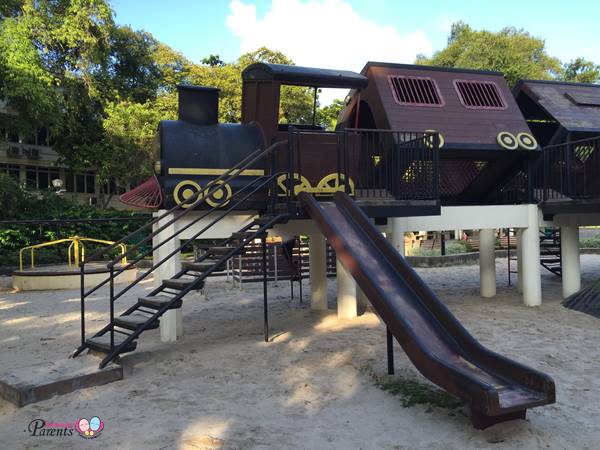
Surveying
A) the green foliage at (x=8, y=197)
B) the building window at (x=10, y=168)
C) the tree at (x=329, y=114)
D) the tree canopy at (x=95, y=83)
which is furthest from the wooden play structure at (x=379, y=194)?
the building window at (x=10, y=168)

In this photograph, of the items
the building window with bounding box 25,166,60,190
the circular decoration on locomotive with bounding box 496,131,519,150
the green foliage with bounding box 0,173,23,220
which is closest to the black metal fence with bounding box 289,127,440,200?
the circular decoration on locomotive with bounding box 496,131,519,150

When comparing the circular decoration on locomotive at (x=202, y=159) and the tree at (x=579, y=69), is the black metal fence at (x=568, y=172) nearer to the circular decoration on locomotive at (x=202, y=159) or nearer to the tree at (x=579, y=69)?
the circular decoration on locomotive at (x=202, y=159)

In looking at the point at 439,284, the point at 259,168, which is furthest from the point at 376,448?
the point at 439,284

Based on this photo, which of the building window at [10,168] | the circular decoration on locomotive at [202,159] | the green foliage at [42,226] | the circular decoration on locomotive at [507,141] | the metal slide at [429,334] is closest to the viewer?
the metal slide at [429,334]

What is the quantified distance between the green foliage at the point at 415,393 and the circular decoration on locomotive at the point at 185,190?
3752mm

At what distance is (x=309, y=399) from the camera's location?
5.26m

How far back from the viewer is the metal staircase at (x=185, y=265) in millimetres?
6293

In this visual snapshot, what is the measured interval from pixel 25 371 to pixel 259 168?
4.22 meters

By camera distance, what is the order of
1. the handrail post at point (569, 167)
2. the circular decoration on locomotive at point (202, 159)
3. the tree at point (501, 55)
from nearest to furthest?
the circular decoration on locomotive at point (202, 159) → the handrail post at point (569, 167) → the tree at point (501, 55)

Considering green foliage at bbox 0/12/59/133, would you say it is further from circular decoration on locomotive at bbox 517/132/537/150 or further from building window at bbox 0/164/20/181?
circular decoration on locomotive at bbox 517/132/537/150

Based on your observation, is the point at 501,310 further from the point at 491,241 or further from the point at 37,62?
the point at 37,62

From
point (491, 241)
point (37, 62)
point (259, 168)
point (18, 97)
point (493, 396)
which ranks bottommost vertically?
point (493, 396)

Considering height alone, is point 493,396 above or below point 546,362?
above

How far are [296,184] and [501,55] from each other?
1132 inches
